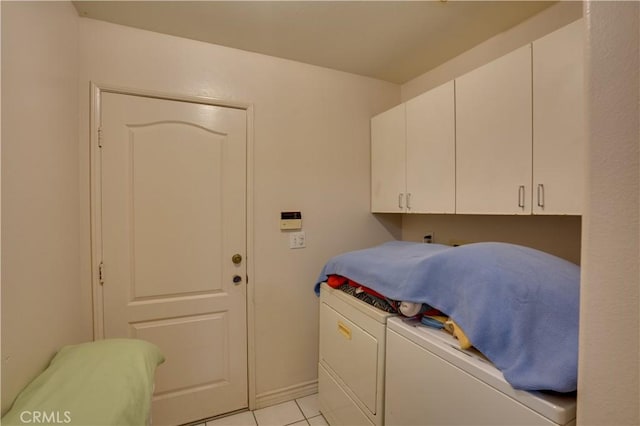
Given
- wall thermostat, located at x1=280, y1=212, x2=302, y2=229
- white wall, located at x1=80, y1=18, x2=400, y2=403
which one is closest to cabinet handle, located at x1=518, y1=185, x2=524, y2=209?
white wall, located at x1=80, y1=18, x2=400, y2=403

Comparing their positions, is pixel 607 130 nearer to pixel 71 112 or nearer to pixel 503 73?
pixel 503 73

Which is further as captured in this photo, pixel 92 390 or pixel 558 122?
pixel 558 122

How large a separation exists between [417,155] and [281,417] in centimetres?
198

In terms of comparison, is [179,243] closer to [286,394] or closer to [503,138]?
[286,394]

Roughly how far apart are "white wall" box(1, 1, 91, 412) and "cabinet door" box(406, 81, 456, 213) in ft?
6.27

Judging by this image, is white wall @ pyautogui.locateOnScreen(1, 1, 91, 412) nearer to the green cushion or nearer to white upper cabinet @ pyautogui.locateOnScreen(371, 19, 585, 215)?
the green cushion

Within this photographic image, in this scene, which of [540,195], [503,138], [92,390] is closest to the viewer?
[92,390]

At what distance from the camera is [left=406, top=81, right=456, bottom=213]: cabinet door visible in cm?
168

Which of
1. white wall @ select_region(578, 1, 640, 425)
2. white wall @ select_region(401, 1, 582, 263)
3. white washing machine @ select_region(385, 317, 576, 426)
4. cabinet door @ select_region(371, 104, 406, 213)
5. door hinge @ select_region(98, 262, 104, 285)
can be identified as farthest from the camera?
cabinet door @ select_region(371, 104, 406, 213)

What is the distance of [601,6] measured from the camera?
0.47 meters

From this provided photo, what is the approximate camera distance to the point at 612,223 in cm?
46

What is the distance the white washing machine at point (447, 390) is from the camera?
803mm

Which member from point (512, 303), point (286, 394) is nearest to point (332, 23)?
point (512, 303)

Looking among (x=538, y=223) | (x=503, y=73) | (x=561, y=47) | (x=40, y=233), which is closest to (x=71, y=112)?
(x=40, y=233)
